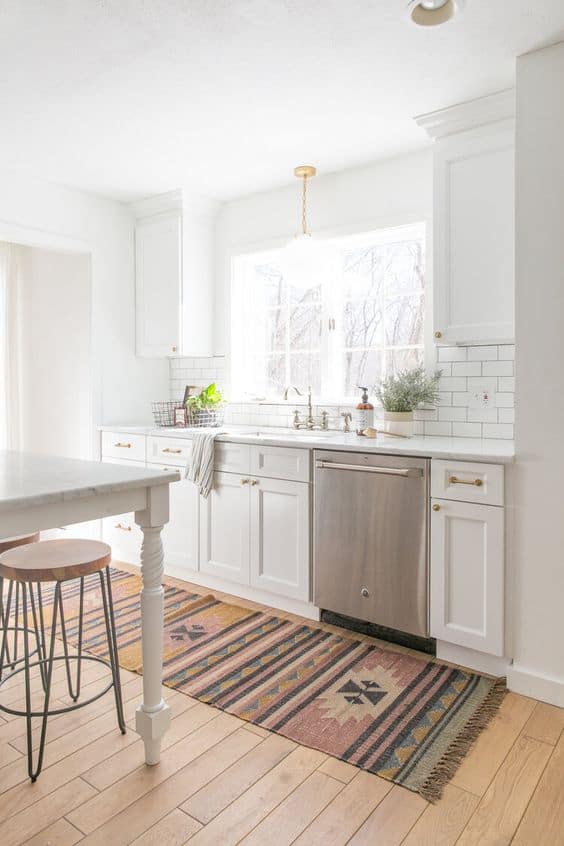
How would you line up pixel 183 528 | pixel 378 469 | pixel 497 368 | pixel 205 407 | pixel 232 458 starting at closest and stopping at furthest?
pixel 378 469, pixel 497 368, pixel 232 458, pixel 183 528, pixel 205 407

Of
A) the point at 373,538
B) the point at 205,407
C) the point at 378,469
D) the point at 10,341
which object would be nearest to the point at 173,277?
the point at 205,407

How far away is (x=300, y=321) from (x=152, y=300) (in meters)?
1.11

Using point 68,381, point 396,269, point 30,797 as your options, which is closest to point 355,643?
point 30,797

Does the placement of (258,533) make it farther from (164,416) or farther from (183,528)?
(164,416)

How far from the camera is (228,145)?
10.8ft

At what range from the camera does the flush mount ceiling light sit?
2.05m

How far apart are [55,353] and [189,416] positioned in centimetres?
136

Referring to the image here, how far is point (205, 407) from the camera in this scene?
13.5ft

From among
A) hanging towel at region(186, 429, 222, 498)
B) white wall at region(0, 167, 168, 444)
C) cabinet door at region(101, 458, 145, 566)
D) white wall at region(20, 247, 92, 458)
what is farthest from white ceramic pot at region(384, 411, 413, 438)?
white wall at region(20, 247, 92, 458)

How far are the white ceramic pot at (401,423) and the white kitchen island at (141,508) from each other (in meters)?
1.55

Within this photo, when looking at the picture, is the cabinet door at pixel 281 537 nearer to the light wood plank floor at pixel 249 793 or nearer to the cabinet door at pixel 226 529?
the cabinet door at pixel 226 529

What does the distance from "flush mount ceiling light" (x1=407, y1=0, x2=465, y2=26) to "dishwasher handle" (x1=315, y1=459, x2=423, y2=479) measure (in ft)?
5.63

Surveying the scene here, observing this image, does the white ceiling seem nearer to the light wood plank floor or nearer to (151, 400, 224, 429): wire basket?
(151, 400, 224, 429): wire basket

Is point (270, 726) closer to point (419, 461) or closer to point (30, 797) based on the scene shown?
point (30, 797)
